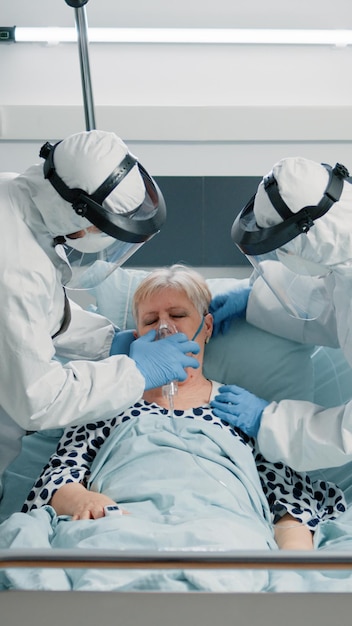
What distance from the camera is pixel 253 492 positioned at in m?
2.13

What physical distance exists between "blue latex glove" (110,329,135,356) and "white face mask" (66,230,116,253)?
0.53 meters

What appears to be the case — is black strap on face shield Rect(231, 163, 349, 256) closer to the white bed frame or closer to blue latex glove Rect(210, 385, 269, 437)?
blue latex glove Rect(210, 385, 269, 437)

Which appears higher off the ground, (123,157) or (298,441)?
(123,157)

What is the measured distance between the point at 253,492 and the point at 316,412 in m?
0.28

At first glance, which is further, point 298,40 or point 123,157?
point 298,40

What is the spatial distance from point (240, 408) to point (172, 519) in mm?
445

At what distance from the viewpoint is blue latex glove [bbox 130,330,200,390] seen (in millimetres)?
2217

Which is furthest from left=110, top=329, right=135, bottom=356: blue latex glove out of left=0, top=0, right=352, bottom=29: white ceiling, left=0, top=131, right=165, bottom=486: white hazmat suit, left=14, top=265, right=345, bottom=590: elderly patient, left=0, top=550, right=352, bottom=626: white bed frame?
left=0, top=0, right=352, bottom=29: white ceiling

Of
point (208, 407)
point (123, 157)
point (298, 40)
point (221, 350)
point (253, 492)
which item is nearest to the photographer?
point (123, 157)

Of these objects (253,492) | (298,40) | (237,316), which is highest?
(298,40)

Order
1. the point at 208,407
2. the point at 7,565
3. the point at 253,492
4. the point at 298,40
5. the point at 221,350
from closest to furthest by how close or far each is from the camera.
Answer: the point at 7,565 < the point at 253,492 < the point at 208,407 < the point at 221,350 < the point at 298,40

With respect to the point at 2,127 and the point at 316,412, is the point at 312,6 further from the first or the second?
the point at 316,412

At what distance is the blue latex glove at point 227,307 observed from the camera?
8.50 ft

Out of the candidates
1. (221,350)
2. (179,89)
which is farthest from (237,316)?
(179,89)
